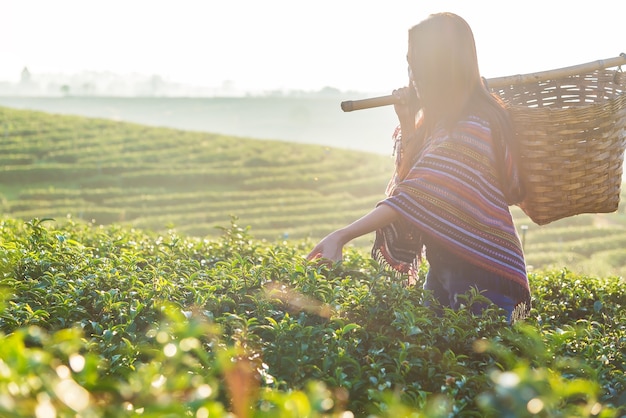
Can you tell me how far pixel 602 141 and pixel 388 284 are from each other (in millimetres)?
1464

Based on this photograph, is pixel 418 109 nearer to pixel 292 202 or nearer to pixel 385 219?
pixel 385 219

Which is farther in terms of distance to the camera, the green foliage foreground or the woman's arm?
the woman's arm

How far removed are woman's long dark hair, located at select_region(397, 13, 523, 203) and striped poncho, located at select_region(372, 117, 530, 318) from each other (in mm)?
74

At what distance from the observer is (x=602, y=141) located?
330 centimetres

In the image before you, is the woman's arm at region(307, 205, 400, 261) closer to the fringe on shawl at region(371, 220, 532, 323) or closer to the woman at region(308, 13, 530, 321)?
the woman at region(308, 13, 530, 321)

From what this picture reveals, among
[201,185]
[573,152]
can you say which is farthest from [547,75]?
[201,185]

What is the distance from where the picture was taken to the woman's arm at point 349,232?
2.82 meters

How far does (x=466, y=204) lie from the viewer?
299 cm

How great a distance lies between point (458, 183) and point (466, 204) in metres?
0.11

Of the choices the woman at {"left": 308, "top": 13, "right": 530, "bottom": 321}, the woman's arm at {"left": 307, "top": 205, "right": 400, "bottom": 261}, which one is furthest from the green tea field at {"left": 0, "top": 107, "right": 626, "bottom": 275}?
the woman's arm at {"left": 307, "top": 205, "right": 400, "bottom": 261}

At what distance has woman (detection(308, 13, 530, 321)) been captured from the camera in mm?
2969

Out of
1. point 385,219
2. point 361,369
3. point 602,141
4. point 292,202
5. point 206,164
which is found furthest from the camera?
point 206,164

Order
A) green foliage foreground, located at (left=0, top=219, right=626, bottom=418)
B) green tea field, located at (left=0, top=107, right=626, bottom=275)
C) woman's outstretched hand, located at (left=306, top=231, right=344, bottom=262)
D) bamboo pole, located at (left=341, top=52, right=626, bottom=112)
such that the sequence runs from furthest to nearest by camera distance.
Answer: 1. green tea field, located at (left=0, top=107, right=626, bottom=275)
2. bamboo pole, located at (left=341, top=52, right=626, bottom=112)
3. woman's outstretched hand, located at (left=306, top=231, right=344, bottom=262)
4. green foliage foreground, located at (left=0, top=219, right=626, bottom=418)

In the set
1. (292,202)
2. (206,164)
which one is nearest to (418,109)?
→ (292,202)
